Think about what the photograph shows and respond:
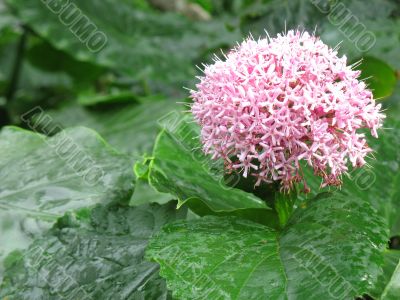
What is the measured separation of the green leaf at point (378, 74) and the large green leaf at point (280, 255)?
123cm

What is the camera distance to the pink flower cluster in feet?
3.41

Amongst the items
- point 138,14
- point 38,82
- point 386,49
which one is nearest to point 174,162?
point 386,49

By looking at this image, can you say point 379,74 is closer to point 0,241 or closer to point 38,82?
point 0,241

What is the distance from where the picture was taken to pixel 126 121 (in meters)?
2.47

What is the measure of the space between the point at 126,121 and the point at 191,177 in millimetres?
1203

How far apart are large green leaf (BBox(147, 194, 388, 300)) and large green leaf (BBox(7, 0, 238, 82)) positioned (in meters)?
1.60

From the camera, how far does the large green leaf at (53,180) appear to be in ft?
4.82

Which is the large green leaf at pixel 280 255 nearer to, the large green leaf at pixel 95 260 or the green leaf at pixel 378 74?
the large green leaf at pixel 95 260

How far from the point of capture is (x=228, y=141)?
3.53 ft

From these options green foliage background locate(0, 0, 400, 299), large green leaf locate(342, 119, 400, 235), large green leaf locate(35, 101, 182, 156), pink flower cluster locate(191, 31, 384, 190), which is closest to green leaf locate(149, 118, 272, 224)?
green foliage background locate(0, 0, 400, 299)

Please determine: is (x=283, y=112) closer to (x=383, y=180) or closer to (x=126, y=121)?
(x=383, y=180)

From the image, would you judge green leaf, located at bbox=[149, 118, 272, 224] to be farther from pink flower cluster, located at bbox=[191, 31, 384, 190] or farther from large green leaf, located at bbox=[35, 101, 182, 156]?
large green leaf, located at bbox=[35, 101, 182, 156]

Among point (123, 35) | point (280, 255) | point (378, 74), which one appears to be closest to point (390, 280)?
point (280, 255)

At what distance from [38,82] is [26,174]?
2.11 m
